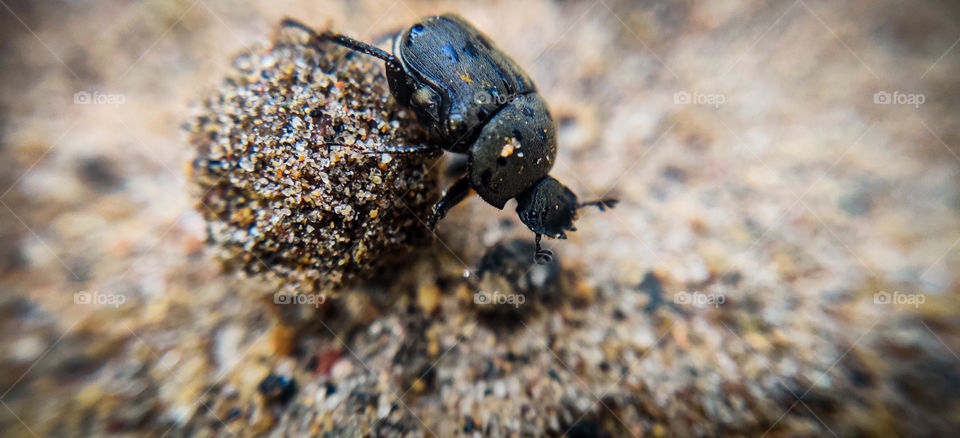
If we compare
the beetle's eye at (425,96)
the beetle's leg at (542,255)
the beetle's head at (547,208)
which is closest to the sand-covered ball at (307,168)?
the beetle's eye at (425,96)

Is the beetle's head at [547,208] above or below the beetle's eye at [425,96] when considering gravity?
below

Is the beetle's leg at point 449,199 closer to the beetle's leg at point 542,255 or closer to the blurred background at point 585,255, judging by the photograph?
the blurred background at point 585,255

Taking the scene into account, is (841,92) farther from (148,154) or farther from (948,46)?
(148,154)

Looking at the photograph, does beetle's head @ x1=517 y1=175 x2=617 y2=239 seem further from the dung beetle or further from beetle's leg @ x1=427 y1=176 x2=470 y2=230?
beetle's leg @ x1=427 y1=176 x2=470 y2=230

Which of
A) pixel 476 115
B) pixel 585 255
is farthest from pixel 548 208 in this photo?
pixel 476 115

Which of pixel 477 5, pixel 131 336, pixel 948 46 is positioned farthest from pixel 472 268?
pixel 948 46

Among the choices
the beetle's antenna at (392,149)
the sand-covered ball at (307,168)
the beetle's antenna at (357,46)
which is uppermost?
the beetle's antenna at (357,46)

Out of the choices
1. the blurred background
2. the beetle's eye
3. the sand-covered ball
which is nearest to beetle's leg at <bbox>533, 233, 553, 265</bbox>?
the blurred background
